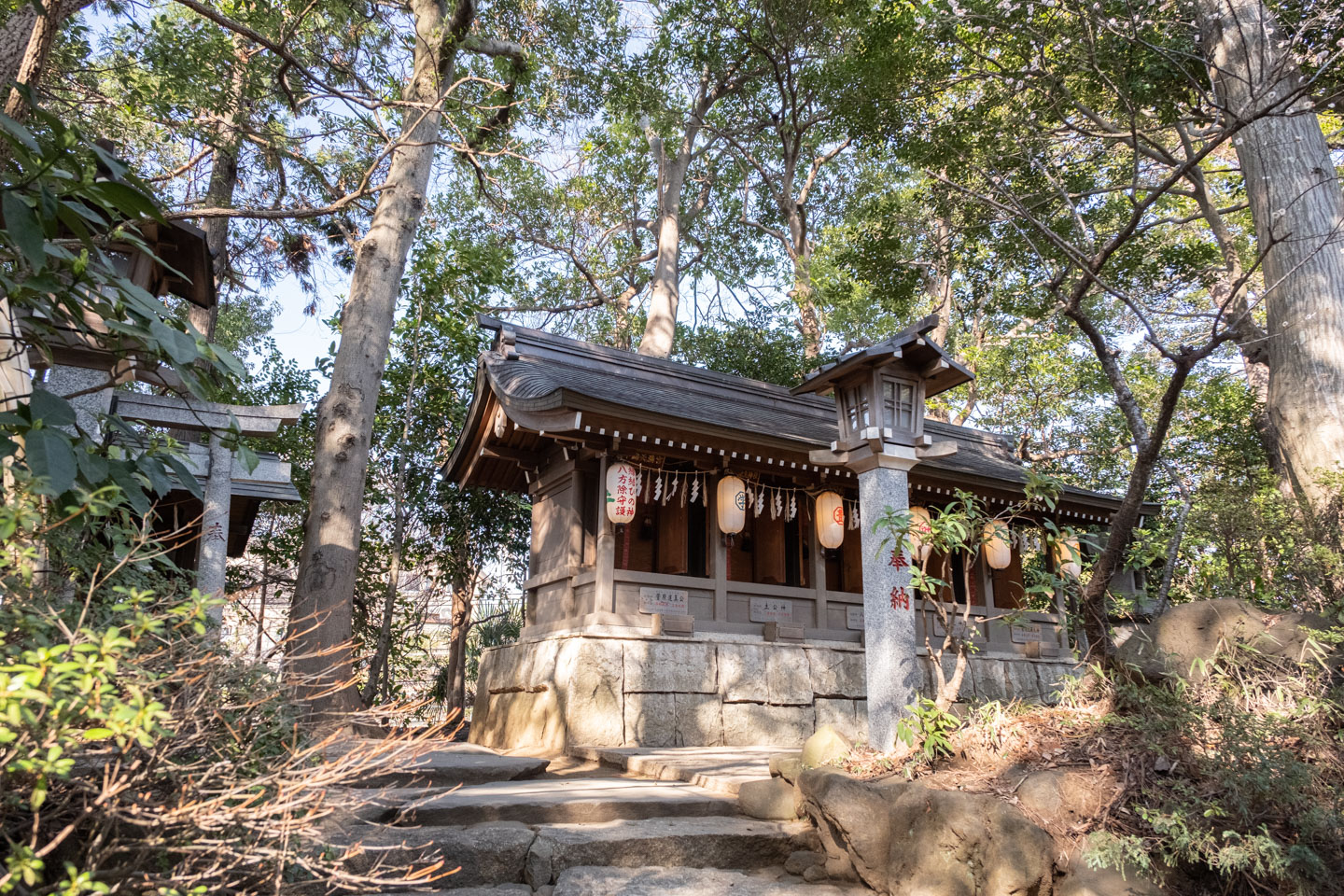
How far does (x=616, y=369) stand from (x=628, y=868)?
7.60 metres

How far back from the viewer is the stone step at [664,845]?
4461 mm

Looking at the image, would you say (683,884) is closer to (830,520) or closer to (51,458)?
(51,458)

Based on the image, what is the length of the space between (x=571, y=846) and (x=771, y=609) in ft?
18.7

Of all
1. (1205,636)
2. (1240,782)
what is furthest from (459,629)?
(1240,782)

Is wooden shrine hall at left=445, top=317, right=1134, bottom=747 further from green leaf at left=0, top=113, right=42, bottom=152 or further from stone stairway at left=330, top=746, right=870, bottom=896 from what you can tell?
green leaf at left=0, top=113, right=42, bottom=152

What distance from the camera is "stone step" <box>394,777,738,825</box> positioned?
4859mm

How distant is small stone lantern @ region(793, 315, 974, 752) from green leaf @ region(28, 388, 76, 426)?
5.05 meters

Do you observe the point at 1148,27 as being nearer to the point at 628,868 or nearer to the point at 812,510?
the point at 812,510

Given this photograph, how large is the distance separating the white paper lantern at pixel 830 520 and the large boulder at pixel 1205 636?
483cm

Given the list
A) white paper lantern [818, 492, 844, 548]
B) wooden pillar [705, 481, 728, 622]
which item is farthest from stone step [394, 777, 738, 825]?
white paper lantern [818, 492, 844, 548]

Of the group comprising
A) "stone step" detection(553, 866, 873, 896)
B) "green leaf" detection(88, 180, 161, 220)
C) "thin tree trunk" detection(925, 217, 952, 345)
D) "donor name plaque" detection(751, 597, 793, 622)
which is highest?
"thin tree trunk" detection(925, 217, 952, 345)

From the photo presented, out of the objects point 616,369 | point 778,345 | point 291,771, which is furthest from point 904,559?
point 778,345

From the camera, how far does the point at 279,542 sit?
13.3 meters

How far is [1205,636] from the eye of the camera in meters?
4.82
